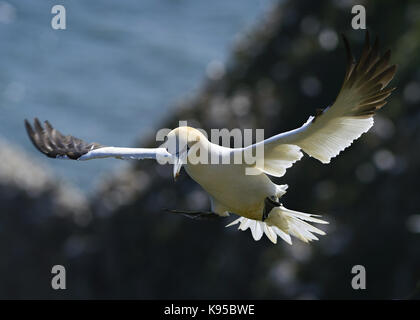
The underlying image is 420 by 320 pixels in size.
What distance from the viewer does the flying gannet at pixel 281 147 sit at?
7574mm

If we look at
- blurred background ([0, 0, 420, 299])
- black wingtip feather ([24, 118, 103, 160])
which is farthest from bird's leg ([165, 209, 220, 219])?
blurred background ([0, 0, 420, 299])

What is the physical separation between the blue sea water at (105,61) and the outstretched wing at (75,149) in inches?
639

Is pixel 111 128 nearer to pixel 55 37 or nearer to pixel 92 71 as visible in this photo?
pixel 92 71

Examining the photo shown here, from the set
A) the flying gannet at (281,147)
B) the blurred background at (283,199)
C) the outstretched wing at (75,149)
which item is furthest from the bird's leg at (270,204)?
the blurred background at (283,199)

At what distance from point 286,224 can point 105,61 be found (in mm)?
25677

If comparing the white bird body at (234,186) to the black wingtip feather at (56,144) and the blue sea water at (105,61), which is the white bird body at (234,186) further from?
the blue sea water at (105,61)

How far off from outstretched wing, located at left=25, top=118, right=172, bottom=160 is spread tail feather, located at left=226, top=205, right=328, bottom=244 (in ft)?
4.28

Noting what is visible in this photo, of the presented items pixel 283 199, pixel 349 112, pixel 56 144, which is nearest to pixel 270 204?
pixel 349 112

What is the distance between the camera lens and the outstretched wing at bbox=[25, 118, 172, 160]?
8727mm

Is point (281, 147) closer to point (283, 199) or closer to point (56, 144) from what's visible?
point (56, 144)

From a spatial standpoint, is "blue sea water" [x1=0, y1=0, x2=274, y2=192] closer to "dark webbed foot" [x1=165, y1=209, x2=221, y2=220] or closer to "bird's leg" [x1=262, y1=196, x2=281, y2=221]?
"dark webbed foot" [x1=165, y1=209, x2=221, y2=220]

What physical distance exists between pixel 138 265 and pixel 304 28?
7472mm

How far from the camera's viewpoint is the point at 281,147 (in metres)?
8.06

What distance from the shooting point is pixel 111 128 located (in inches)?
1141
